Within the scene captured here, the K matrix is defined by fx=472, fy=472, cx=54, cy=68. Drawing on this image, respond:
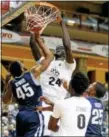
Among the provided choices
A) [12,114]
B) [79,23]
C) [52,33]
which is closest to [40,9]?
[12,114]

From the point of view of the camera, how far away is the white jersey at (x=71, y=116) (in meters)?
4.18

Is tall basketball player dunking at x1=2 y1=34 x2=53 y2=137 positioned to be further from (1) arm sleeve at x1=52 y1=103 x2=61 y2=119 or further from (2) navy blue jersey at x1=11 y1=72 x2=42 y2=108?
(1) arm sleeve at x1=52 y1=103 x2=61 y2=119

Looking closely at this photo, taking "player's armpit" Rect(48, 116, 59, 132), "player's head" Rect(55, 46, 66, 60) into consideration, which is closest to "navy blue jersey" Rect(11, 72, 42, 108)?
"player's armpit" Rect(48, 116, 59, 132)

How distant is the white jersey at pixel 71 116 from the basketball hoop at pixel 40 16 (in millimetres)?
1440

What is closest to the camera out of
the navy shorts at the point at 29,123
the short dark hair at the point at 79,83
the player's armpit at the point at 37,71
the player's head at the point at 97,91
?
the short dark hair at the point at 79,83

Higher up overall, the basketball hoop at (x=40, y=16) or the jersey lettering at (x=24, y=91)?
the basketball hoop at (x=40, y=16)

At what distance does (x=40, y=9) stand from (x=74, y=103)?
1799 mm

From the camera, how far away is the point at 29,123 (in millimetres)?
5078

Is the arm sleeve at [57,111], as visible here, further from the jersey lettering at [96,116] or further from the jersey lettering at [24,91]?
the jersey lettering at [24,91]

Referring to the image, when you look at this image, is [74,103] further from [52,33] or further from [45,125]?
[52,33]

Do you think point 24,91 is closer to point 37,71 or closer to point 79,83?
point 37,71

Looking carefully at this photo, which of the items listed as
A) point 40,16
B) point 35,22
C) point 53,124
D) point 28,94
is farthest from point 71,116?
point 40,16

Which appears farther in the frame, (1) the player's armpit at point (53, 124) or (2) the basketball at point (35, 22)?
(2) the basketball at point (35, 22)

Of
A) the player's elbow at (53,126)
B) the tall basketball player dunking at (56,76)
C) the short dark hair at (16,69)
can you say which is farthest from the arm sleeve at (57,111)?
the tall basketball player dunking at (56,76)
